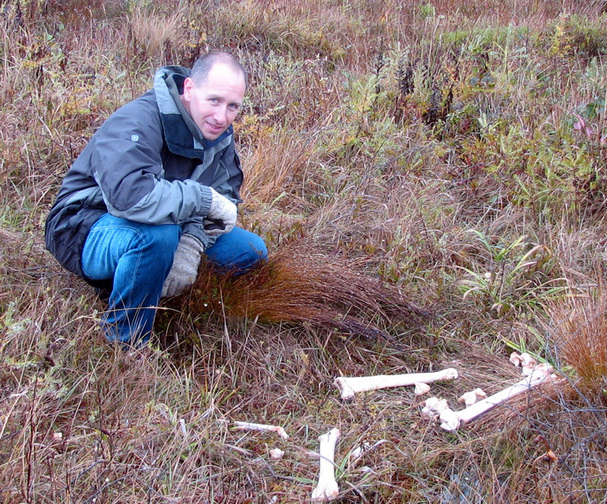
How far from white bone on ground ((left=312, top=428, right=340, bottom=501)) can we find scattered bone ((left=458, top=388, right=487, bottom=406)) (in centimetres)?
66

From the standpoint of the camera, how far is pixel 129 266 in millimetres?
2627

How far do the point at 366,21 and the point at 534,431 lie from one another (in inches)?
228

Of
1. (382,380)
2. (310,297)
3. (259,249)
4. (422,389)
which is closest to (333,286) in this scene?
(310,297)

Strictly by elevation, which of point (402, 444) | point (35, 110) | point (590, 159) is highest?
point (35, 110)

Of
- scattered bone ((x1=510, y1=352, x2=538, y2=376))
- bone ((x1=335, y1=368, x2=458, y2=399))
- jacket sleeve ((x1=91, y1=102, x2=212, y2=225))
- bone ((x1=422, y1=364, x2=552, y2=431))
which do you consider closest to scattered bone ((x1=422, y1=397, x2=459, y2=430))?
bone ((x1=422, y1=364, x2=552, y2=431))

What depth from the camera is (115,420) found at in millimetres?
2318

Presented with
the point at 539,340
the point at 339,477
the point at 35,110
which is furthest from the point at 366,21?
the point at 339,477

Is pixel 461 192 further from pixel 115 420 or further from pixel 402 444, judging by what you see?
pixel 115 420

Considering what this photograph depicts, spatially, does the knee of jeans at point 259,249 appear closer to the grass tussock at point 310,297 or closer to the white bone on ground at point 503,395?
the grass tussock at point 310,297

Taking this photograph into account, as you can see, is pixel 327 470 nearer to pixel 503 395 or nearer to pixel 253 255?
pixel 503 395

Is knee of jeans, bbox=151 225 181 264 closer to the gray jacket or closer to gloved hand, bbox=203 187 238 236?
the gray jacket

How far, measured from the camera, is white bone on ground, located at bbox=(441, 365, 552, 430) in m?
2.70

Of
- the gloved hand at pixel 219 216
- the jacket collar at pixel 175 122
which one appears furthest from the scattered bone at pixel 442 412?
the jacket collar at pixel 175 122

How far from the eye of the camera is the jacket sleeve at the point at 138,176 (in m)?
2.55
